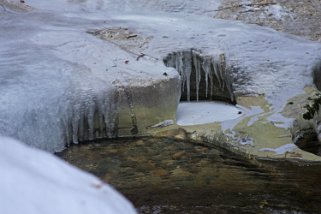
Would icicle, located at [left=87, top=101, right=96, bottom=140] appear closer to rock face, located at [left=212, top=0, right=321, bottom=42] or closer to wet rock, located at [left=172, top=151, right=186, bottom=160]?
wet rock, located at [left=172, top=151, right=186, bottom=160]

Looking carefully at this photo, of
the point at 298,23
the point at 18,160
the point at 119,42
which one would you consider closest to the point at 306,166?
the point at 119,42

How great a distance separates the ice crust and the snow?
3.41m

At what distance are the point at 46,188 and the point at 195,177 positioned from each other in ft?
11.1

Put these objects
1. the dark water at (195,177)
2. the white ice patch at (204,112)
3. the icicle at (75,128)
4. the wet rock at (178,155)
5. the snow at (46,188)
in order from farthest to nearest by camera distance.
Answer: the white ice patch at (204,112), the icicle at (75,128), the wet rock at (178,155), the dark water at (195,177), the snow at (46,188)

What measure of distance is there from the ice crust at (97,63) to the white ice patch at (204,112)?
28cm

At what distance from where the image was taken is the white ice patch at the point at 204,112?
5.71 meters

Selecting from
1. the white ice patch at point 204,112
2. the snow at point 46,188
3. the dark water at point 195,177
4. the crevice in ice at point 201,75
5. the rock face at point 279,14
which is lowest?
the dark water at point 195,177

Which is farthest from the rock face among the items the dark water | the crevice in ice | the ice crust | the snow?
the snow

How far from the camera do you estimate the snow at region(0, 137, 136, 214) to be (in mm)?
1135

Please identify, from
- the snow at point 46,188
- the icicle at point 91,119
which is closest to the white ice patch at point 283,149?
A: the icicle at point 91,119

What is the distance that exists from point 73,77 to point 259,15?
4246 mm

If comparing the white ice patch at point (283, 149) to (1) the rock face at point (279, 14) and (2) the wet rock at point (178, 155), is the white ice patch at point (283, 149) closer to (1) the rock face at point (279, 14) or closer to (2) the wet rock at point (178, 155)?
(2) the wet rock at point (178, 155)

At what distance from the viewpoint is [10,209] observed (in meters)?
1.11

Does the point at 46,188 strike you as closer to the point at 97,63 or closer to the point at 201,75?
the point at 97,63
